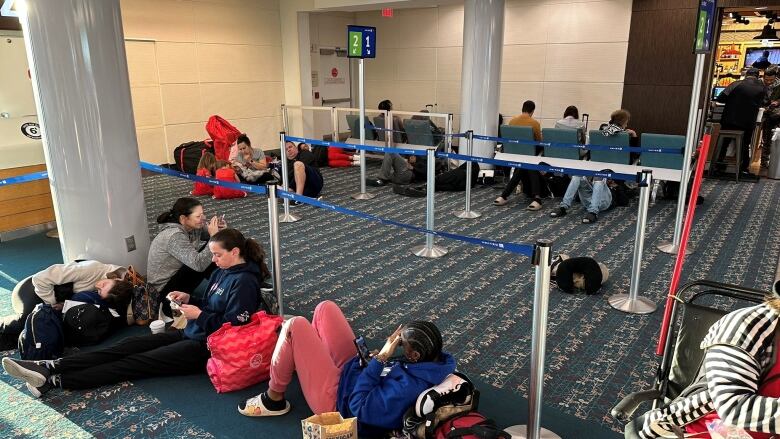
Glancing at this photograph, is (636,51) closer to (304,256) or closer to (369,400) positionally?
(304,256)

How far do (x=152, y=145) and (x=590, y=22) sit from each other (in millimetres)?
8569

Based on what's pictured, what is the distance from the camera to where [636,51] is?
404 inches

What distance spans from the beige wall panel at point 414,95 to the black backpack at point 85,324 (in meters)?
10.7

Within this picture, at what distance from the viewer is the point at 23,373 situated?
3086 mm

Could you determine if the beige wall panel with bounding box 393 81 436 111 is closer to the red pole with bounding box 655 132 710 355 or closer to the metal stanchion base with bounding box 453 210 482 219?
the metal stanchion base with bounding box 453 210 482 219

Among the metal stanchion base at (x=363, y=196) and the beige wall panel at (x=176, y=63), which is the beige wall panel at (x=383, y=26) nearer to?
the beige wall panel at (x=176, y=63)

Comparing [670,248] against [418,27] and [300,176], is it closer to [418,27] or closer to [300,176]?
[300,176]

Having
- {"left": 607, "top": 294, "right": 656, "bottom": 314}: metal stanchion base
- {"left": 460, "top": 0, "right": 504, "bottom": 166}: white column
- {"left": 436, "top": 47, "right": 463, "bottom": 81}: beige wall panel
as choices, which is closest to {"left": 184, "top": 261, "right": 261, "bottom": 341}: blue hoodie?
{"left": 607, "top": 294, "right": 656, "bottom": 314}: metal stanchion base

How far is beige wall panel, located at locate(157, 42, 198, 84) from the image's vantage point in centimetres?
1023

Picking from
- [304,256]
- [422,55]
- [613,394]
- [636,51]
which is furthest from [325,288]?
[422,55]

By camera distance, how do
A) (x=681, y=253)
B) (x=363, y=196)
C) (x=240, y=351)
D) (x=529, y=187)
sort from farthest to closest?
(x=363, y=196), (x=529, y=187), (x=681, y=253), (x=240, y=351)

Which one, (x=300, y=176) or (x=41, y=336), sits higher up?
(x=300, y=176)

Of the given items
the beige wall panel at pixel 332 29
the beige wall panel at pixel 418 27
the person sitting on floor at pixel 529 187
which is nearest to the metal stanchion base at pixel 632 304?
the person sitting on floor at pixel 529 187

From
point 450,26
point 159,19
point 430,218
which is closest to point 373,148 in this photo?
point 430,218
